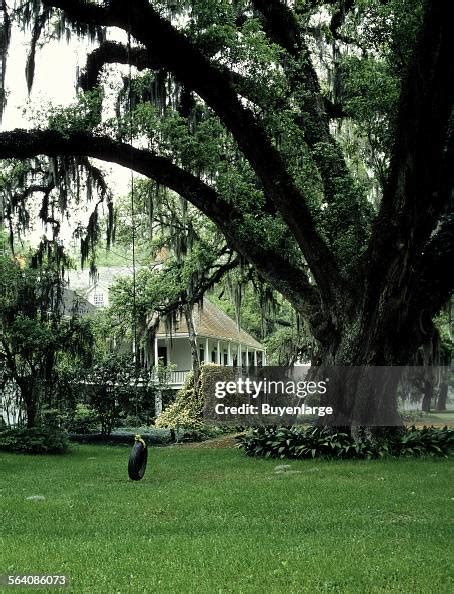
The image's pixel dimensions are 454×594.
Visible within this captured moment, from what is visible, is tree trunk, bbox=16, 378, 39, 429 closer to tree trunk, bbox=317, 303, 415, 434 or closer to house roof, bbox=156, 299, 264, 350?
tree trunk, bbox=317, 303, 415, 434

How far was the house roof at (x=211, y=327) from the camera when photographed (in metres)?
28.8

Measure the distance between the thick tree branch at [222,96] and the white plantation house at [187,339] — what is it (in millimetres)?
13685

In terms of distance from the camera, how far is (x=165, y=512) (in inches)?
284

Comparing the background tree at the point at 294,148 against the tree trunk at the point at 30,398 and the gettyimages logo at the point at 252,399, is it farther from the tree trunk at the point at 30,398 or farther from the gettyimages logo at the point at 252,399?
the gettyimages logo at the point at 252,399

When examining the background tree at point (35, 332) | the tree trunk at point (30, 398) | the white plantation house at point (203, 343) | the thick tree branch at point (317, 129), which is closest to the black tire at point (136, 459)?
the thick tree branch at point (317, 129)

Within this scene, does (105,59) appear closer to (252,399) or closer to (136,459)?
(136,459)

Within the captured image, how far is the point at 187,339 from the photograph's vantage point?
96.8 ft

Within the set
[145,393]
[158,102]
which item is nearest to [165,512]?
[158,102]

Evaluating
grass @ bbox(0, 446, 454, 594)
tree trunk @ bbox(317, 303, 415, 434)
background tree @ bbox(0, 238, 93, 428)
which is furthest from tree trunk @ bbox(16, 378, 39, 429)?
tree trunk @ bbox(317, 303, 415, 434)

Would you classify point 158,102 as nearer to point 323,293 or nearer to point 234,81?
point 234,81

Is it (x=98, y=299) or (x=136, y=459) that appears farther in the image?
(x=98, y=299)

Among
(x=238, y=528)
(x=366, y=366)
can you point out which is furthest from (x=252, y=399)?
(x=238, y=528)

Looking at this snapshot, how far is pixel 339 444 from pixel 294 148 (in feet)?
18.1

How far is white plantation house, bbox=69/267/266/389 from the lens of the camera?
2814 centimetres
